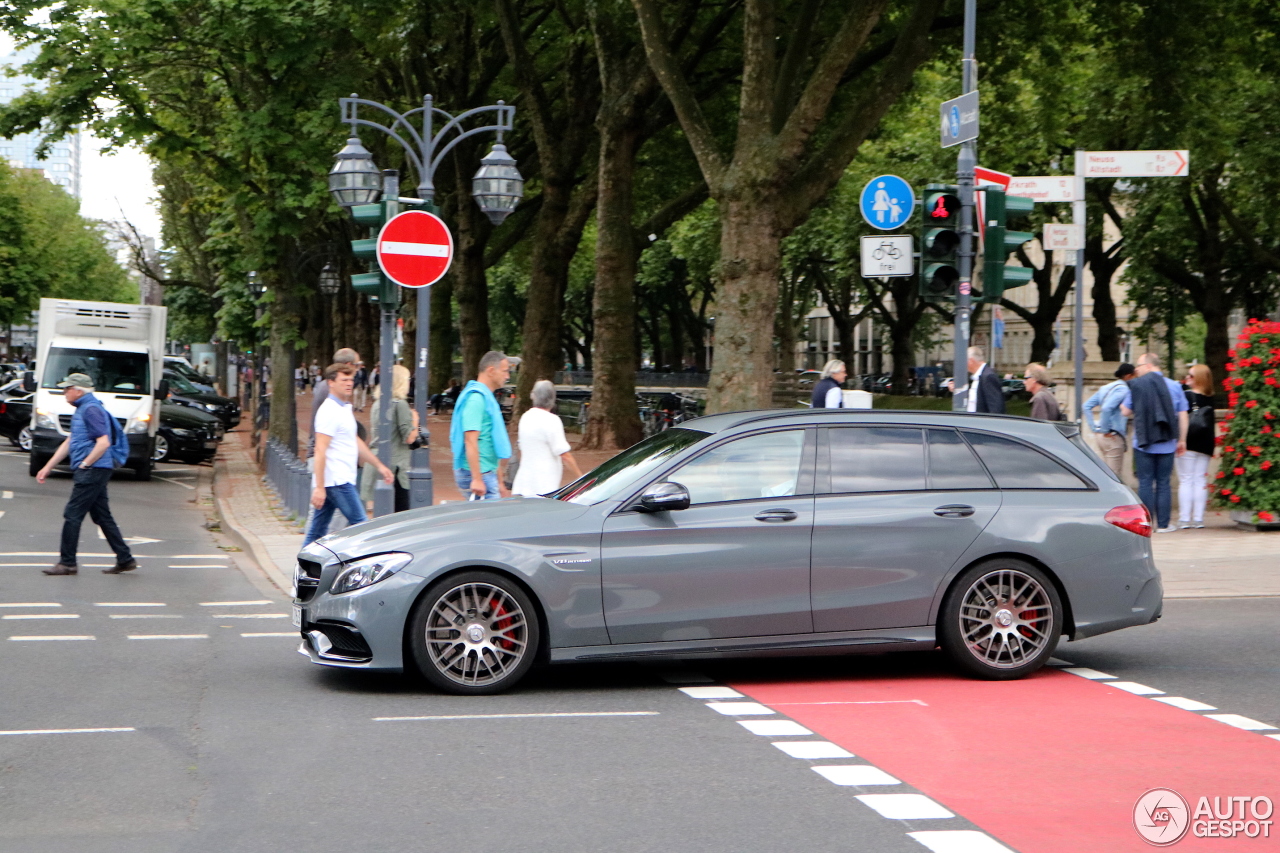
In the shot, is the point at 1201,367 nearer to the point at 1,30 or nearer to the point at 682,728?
the point at 682,728

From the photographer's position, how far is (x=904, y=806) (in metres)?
5.84

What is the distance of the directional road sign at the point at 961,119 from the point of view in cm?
1344

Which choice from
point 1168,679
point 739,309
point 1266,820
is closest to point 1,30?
point 739,309

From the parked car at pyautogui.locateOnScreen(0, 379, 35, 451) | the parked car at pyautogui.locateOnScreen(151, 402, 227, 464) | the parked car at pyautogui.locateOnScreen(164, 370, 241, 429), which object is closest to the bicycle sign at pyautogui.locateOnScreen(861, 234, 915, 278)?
the parked car at pyautogui.locateOnScreen(151, 402, 227, 464)

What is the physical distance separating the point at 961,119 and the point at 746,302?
5169 millimetres

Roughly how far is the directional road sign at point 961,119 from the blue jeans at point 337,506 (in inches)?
240

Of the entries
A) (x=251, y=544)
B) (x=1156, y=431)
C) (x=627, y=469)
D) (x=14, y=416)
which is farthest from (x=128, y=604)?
(x=14, y=416)

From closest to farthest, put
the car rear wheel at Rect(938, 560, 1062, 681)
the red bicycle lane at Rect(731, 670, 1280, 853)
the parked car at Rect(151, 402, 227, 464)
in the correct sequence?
the red bicycle lane at Rect(731, 670, 1280, 853), the car rear wheel at Rect(938, 560, 1062, 681), the parked car at Rect(151, 402, 227, 464)

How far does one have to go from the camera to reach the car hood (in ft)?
26.0

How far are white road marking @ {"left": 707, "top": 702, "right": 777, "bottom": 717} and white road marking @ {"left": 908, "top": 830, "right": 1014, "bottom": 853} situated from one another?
2.21 meters

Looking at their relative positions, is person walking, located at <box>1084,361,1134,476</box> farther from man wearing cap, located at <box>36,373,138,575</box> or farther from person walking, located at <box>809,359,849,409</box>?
man wearing cap, located at <box>36,373,138,575</box>

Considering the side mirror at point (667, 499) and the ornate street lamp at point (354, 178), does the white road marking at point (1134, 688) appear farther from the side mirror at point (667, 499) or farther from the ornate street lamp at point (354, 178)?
the ornate street lamp at point (354, 178)

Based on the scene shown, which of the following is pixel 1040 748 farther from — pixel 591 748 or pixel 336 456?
pixel 336 456


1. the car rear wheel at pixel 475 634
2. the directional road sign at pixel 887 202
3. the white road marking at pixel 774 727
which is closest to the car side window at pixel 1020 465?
the white road marking at pixel 774 727
